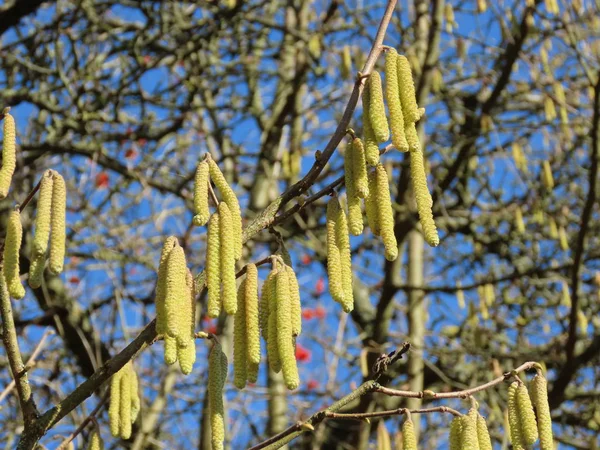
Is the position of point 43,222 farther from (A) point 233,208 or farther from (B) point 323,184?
(B) point 323,184

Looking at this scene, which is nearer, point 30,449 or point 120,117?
point 30,449

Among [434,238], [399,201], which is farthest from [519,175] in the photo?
[434,238]

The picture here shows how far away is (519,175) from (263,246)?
191 cm

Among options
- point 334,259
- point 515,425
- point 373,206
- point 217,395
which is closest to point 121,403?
point 217,395

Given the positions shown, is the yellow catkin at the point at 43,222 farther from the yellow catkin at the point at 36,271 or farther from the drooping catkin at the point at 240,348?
the drooping catkin at the point at 240,348

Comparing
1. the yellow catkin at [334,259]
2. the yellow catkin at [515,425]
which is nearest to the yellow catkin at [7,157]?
the yellow catkin at [334,259]

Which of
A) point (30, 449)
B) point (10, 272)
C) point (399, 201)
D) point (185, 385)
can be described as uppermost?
point (399, 201)

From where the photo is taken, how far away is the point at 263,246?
650cm

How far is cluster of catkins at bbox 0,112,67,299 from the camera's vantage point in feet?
5.59

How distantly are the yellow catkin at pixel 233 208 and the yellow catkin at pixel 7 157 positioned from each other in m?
0.40

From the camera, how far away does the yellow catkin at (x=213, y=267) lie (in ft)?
5.28

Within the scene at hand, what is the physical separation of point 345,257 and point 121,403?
2.19 ft

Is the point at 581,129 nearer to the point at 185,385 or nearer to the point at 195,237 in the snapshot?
the point at 195,237

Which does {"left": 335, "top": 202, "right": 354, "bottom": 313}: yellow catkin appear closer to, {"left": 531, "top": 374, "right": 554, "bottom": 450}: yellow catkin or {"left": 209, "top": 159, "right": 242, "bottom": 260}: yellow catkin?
{"left": 209, "top": 159, "right": 242, "bottom": 260}: yellow catkin
